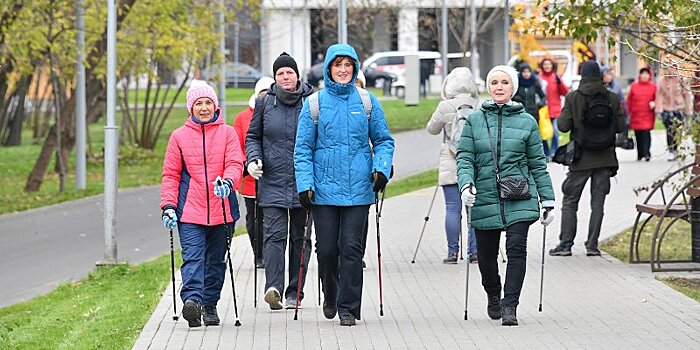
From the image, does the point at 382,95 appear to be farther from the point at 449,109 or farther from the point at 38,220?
the point at 449,109

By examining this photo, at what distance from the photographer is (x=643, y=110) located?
25188mm

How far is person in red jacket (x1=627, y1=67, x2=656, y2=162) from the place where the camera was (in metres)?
25.0

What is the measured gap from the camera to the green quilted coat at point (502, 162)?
9.07 metres

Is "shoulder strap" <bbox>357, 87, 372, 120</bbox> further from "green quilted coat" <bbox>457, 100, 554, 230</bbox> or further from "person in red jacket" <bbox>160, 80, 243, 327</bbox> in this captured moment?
"person in red jacket" <bbox>160, 80, 243, 327</bbox>

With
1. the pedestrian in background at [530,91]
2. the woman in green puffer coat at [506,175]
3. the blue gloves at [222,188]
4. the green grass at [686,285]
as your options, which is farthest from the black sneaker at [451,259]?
the pedestrian in background at [530,91]

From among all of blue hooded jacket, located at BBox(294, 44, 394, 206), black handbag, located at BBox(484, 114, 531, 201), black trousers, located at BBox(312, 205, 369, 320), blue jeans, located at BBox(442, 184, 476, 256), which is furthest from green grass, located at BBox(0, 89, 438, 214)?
black handbag, located at BBox(484, 114, 531, 201)

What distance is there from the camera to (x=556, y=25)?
12250 millimetres

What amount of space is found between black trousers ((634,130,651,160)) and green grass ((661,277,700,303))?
45.9 feet

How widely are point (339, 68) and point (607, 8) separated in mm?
4602

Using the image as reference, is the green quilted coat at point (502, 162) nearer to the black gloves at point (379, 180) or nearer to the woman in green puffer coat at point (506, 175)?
the woman in green puffer coat at point (506, 175)

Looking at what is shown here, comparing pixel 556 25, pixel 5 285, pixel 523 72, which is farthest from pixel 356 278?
pixel 523 72

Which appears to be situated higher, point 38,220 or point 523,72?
point 523,72

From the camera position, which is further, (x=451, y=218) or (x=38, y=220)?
(x=38, y=220)

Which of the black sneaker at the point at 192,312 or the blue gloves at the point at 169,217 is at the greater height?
the blue gloves at the point at 169,217
